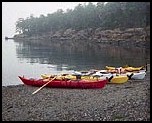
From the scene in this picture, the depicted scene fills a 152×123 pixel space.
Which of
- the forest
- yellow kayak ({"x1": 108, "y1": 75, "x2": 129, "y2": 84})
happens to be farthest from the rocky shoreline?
yellow kayak ({"x1": 108, "y1": 75, "x2": 129, "y2": 84})

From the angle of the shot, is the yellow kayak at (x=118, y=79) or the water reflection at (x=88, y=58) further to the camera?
the water reflection at (x=88, y=58)

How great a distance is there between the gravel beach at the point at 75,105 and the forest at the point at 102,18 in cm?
3843

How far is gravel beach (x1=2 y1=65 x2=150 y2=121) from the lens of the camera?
14.2 metres

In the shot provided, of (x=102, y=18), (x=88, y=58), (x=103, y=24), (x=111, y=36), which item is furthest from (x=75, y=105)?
(x=102, y=18)

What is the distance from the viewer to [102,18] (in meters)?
103

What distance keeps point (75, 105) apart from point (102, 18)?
286ft

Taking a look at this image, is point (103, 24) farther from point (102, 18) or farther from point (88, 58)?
point (88, 58)

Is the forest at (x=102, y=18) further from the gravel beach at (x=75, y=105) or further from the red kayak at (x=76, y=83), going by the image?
the gravel beach at (x=75, y=105)

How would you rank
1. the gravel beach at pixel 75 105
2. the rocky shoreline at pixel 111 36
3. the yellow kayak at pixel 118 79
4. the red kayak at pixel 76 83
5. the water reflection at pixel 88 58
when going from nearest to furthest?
the gravel beach at pixel 75 105 → the red kayak at pixel 76 83 → the yellow kayak at pixel 118 79 → the water reflection at pixel 88 58 → the rocky shoreline at pixel 111 36

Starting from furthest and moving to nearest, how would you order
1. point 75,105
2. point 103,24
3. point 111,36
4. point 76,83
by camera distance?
point 103,24
point 111,36
point 76,83
point 75,105

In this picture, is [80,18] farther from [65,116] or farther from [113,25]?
[65,116]

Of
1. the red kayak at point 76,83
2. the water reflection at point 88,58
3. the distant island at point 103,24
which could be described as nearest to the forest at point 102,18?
the distant island at point 103,24

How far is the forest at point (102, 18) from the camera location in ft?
286

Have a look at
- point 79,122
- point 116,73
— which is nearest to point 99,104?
point 79,122
